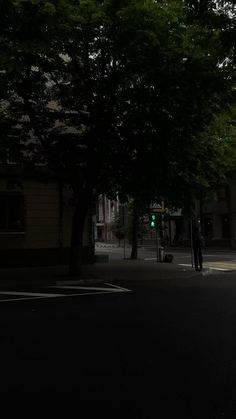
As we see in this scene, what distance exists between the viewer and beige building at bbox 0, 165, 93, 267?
24.0m

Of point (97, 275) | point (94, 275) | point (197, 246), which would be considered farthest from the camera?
point (197, 246)

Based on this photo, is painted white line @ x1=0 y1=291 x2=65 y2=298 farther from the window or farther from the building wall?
the window

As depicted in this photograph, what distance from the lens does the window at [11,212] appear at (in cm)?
2439

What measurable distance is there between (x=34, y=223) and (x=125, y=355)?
18.0 m

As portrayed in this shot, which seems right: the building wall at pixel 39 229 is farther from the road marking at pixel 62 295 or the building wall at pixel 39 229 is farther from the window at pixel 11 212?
the road marking at pixel 62 295

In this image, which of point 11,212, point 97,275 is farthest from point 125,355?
point 11,212

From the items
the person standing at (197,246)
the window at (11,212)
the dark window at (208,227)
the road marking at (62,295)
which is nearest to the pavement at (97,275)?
the person standing at (197,246)

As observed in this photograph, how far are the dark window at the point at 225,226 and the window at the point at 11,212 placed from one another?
32.4m

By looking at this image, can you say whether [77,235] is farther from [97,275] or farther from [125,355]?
[125,355]

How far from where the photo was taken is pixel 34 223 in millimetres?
24688

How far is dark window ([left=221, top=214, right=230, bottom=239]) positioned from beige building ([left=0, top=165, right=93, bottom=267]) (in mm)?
30515

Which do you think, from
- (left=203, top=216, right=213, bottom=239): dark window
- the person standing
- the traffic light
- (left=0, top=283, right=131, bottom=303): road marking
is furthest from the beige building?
(left=203, top=216, right=213, bottom=239): dark window

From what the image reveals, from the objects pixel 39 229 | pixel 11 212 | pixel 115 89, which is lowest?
pixel 39 229

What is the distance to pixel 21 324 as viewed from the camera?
383 inches
